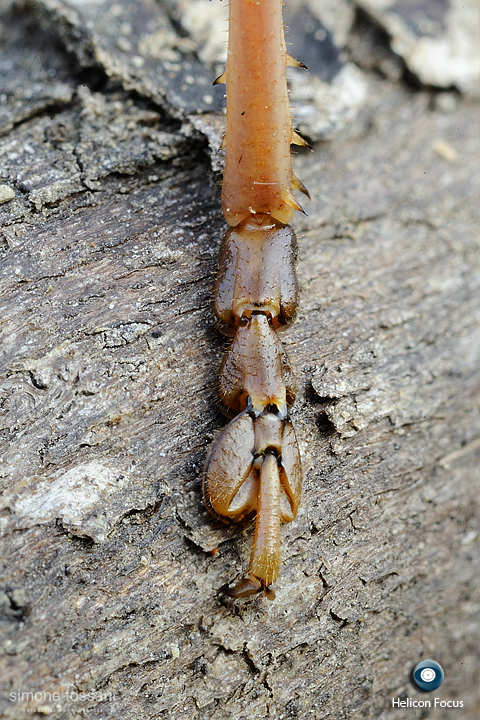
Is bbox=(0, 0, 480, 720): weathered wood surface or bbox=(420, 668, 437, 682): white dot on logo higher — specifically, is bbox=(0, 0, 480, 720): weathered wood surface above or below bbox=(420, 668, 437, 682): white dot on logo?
above

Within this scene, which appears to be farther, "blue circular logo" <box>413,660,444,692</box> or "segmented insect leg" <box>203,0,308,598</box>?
"blue circular logo" <box>413,660,444,692</box>

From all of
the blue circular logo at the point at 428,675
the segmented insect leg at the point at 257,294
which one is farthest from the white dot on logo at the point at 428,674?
the segmented insect leg at the point at 257,294

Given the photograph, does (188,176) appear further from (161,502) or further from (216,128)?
(161,502)

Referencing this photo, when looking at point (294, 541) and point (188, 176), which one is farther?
point (188, 176)

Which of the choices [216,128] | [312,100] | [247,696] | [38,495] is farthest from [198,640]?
[312,100]

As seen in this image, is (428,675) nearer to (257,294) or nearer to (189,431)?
(189,431)

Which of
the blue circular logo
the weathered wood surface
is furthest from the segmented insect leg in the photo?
the blue circular logo

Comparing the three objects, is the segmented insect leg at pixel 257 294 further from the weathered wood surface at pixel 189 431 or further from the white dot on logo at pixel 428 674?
the white dot on logo at pixel 428 674

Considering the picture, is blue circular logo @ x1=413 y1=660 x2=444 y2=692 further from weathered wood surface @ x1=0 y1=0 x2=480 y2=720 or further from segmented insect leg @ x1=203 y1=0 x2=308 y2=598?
segmented insect leg @ x1=203 y1=0 x2=308 y2=598
